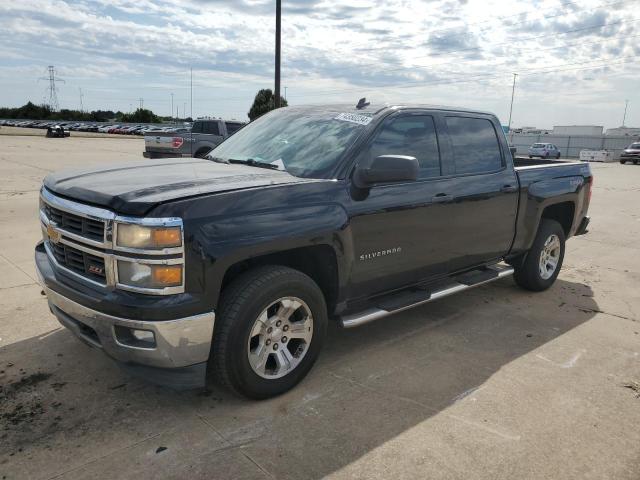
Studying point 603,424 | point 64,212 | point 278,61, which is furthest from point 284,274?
point 278,61

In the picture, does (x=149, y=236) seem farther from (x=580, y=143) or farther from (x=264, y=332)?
(x=580, y=143)

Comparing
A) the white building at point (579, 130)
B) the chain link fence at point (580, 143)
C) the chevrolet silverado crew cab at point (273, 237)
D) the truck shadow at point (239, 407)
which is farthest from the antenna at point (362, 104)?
the white building at point (579, 130)

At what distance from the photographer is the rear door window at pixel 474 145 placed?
4586 mm

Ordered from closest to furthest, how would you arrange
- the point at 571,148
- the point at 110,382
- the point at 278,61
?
the point at 110,382, the point at 278,61, the point at 571,148

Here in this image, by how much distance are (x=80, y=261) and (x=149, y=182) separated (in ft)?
2.01

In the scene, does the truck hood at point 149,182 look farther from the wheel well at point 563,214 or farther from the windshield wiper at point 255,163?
the wheel well at point 563,214

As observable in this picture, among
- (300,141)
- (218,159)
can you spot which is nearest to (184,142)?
(218,159)

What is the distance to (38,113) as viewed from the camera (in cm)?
10794

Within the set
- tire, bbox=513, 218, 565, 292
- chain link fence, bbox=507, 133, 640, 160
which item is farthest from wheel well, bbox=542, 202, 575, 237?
chain link fence, bbox=507, 133, 640, 160

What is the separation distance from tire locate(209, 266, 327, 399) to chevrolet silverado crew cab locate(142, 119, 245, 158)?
11.5 m

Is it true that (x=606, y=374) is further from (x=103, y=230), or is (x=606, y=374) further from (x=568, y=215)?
(x=103, y=230)

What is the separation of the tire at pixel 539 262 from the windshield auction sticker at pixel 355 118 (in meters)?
2.66

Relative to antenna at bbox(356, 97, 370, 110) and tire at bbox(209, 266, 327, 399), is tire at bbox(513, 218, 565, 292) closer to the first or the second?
antenna at bbox(356, 97, 370, 110)

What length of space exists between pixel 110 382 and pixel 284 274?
1.42m
